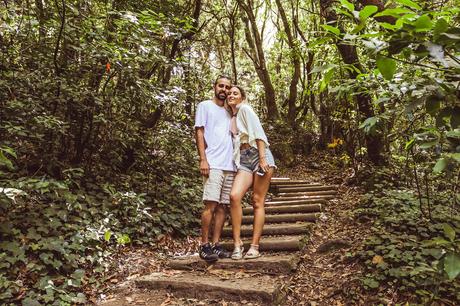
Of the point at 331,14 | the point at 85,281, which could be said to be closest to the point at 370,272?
the point at 85,281

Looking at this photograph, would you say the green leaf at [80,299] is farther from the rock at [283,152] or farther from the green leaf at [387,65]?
the rock at [283,152]

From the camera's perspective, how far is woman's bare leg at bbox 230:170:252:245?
425 centimetres

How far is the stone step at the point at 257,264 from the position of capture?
4066mm

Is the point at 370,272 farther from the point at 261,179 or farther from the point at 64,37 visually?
the point at 64,37

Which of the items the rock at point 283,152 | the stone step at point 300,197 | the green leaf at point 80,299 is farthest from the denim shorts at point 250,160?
the rock at point 283,152

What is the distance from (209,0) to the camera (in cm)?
1392

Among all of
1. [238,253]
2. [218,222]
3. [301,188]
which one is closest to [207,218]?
[218,222]

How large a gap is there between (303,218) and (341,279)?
1792 millimetres

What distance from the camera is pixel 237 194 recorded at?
4242mm

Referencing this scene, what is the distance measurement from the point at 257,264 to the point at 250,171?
1.12 metres

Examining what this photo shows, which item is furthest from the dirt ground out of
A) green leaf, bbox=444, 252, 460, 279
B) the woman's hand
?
green leaf, bbox=444, 252, 460, 279

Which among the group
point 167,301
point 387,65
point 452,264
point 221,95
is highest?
point 221,95

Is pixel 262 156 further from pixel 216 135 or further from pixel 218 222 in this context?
pixel 218 222

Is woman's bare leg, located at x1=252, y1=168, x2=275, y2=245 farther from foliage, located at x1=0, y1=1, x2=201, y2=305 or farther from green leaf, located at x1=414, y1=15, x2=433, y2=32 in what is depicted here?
green leaf, located at x1=414, y1=15, x2=433, y2=32
